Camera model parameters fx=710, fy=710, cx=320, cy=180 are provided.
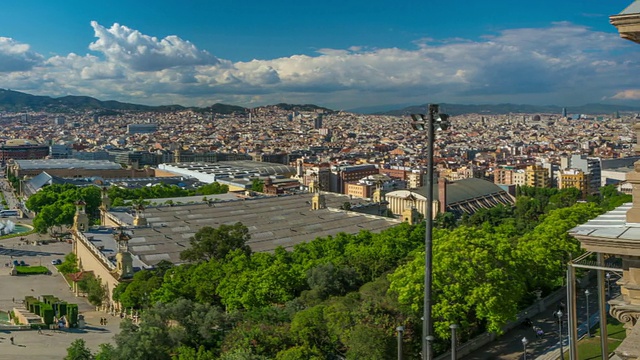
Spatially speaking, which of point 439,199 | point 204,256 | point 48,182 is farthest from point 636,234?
point 48,182

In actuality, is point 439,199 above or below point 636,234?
below

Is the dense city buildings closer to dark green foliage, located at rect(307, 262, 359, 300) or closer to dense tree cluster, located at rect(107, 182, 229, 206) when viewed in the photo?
dense tree cluster, located at rect(107, 182, 229, 206)

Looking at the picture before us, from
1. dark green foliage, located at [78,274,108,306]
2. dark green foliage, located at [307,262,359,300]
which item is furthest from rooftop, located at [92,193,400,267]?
dark green foliage, located at [307,262,359,300]

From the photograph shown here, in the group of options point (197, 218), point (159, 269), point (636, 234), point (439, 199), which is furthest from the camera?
point (439, 199)

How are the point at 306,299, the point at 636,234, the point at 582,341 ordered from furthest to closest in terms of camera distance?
the point at 306,299 < the point at 582,341 < the point at 636,234

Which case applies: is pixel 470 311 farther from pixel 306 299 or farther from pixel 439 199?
pixel 439 199

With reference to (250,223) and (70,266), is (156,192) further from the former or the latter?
(70,266)
